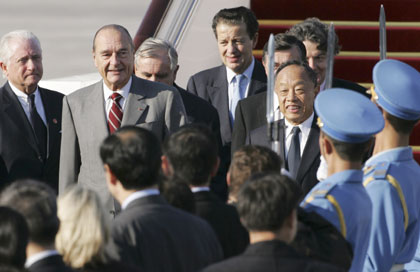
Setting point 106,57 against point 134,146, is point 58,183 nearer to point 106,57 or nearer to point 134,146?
point 106,57

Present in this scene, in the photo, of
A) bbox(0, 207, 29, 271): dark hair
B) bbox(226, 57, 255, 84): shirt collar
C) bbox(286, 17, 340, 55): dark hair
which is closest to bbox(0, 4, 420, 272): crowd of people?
bbox(0, 207, 29, 271): dark hair

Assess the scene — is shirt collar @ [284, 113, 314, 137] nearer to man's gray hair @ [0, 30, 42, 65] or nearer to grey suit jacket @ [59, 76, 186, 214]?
grey suit jacket @ [59, 76, 186, 214]

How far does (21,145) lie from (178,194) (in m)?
2.14

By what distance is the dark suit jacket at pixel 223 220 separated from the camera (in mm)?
3805

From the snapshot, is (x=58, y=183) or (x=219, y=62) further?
(x=219, y=62)

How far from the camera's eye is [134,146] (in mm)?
3482

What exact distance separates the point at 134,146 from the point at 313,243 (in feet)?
2.44

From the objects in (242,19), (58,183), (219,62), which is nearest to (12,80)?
(58,183)

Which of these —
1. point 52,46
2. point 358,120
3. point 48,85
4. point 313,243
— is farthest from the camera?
point 52,46

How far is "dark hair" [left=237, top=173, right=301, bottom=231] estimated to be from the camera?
3.04 m

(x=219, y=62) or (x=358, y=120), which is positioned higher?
(x=358, y=120)

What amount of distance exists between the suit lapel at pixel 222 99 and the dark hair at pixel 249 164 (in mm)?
2509

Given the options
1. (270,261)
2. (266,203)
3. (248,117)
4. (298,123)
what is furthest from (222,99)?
(270,261)

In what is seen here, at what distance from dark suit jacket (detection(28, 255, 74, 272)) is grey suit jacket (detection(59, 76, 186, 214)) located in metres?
2.28
